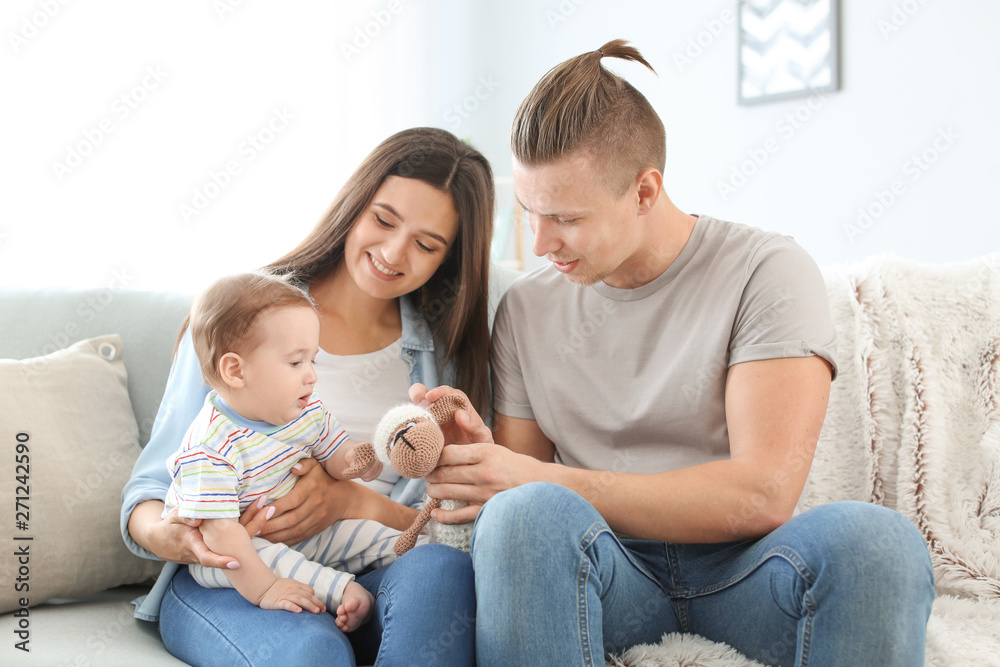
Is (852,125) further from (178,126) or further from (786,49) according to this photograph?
(178,126)

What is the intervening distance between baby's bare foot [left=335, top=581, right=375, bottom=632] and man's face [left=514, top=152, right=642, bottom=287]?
0.58m

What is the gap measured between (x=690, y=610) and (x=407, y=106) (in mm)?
2514

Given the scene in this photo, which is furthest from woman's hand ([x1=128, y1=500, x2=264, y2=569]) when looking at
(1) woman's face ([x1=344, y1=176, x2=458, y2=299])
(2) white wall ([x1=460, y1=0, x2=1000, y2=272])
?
(2) white wall ([x1=460, y1=0, x2=1000, y2=272])

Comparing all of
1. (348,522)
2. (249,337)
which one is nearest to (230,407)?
(249,337)

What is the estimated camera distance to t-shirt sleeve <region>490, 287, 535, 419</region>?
56.0 inches

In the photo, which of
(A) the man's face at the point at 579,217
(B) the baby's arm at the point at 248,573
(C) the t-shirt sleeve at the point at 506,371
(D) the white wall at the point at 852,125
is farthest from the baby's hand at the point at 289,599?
(D) the white wall at the point at 852,125

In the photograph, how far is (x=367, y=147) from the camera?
3061mm

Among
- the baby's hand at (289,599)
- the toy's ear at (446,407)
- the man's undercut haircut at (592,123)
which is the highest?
the man's undercut haircut at (592,123)

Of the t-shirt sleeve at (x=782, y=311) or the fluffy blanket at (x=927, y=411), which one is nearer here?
the t-shirt sleeve at (x=782, y=311)

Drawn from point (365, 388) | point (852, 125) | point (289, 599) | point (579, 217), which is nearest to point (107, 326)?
point (365, 388)

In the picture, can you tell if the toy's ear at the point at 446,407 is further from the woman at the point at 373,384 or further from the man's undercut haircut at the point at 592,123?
the man's undercut haircut at the point at 592,123

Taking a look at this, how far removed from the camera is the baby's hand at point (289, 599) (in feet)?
3.45

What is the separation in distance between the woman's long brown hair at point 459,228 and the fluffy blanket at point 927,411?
2.15ft

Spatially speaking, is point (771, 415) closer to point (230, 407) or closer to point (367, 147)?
point (230, 407)
